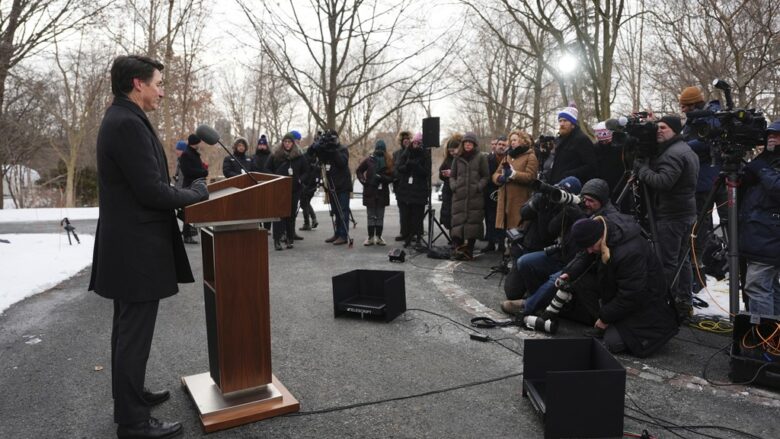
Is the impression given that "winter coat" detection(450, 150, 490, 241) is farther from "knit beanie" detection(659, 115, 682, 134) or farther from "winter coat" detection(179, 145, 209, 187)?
"winter coat" detection(179, 145, 209, 187)

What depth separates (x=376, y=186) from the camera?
9.45 m

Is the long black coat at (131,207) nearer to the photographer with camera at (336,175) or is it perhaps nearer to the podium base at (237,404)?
the podium base at (237,404)

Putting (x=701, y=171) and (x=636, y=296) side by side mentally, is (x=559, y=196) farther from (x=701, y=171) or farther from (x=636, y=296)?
(x=701, y=171)

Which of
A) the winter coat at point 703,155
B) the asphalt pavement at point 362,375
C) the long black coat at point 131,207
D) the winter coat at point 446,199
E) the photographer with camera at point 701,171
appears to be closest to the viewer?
the long black coat at point 131,207

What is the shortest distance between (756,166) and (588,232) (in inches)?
55.8

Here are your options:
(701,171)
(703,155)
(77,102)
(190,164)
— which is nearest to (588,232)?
(703,155)

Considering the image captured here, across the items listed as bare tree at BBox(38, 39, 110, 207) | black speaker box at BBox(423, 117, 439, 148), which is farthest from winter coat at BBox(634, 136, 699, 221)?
bare tree at BBox(38, 39, 110, 207)

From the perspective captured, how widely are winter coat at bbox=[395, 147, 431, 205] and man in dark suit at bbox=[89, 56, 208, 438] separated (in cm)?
620

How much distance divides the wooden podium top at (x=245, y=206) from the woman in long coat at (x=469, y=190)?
5.16 metres

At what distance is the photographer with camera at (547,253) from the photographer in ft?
16.6

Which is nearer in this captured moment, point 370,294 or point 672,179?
point 672,179

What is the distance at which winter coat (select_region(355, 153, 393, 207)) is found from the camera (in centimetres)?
945

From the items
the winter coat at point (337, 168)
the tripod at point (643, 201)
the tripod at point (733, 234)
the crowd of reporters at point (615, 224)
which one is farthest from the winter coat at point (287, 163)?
the tripod at point (733, 234)

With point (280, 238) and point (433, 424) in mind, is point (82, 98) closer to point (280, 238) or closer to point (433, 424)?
point (280, 238)
